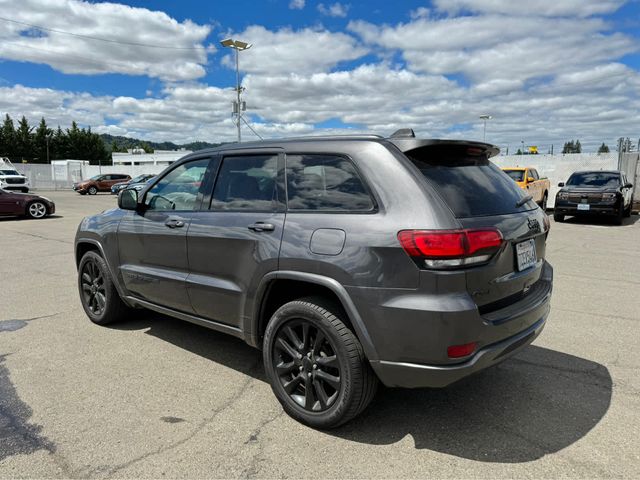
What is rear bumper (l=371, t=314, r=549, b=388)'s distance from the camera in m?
2.52

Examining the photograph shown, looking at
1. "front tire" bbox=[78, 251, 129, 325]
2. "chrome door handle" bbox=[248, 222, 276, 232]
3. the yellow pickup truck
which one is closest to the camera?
"chrome door handle" bbox=[248, 222, 276, 232]

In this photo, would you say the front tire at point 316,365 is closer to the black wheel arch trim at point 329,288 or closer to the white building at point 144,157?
the black wheel arch trim at point 329,288

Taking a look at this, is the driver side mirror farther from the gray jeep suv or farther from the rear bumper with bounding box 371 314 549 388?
the rear bumper with bounding box 371 314 549 388

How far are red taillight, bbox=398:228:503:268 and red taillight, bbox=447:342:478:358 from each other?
0.43 meters

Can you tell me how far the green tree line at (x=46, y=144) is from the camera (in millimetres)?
69125

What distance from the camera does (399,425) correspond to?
2.98 metres

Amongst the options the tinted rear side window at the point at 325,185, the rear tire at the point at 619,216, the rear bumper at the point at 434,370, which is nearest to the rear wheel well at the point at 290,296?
the rear bumper at the point at 434,370

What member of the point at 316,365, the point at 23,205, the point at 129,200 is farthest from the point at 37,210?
the point at 316,365

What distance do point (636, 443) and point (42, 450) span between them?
3425 mm

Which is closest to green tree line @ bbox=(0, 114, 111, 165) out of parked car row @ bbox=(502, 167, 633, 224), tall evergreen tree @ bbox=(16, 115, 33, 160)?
tall evergreen tree @ bbox=(16, 115, 33, 160)

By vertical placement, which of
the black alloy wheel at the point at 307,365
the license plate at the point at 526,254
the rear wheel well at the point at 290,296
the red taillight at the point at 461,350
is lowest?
the black alloy wheel at the point at 307,365

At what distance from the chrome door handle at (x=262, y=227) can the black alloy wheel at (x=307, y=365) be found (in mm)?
610

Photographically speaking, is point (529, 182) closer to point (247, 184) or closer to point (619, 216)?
point (619, 216)

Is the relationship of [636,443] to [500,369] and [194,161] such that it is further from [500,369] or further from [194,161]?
[194,161]
